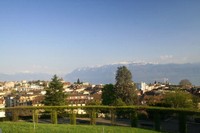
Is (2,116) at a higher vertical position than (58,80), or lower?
lower

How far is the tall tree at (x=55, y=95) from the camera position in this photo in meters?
42.2

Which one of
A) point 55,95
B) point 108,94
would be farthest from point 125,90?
point 55,95

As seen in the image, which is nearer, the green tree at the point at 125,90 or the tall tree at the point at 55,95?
the tall tree at the point at 55,95

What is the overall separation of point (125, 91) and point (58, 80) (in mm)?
16664

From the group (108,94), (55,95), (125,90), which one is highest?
(55,95)

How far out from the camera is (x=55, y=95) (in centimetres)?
4250

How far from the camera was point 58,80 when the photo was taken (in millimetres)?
44250

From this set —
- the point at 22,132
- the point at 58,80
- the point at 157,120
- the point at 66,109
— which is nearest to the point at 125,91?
the point at 58,80

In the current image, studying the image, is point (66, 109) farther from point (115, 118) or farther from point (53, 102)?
point (53, 102)

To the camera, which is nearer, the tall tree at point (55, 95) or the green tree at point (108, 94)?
the tall tree at point (55, 95)

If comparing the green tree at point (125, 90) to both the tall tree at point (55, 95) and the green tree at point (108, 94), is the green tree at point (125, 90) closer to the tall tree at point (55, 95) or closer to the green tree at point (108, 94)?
the green tree at point (108, 94)

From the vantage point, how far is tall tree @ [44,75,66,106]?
42219mm

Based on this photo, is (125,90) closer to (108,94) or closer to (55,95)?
(108,94)

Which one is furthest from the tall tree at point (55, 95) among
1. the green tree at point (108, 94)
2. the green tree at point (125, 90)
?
the green tree at point (125, 90)
